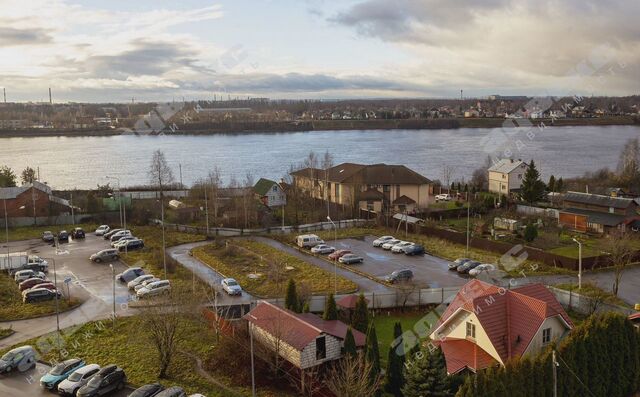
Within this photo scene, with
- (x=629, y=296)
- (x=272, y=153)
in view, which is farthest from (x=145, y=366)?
(x=272, y=153)

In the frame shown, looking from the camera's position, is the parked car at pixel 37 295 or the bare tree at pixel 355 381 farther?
the parked car at pixel 37 295

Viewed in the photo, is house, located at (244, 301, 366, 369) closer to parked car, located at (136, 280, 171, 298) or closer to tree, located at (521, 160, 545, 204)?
parked car, located at (136, 280, 171, 298)

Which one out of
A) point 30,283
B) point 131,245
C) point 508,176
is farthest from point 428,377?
point 508,176

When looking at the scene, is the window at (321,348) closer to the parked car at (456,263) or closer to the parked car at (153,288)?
the parked car at (153,288)

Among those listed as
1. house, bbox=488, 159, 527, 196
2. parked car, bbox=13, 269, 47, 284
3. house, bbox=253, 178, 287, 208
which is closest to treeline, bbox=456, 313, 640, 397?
parked car, bbox=13, 269, 47, 284

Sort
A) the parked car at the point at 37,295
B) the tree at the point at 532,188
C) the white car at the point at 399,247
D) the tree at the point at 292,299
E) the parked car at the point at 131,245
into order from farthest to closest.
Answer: the tree at the point at 532,188
the parked car at the point at 131,245
the white car at the point at 399,247
the parked car at the point at 37,295
the tree at the point at 292,299

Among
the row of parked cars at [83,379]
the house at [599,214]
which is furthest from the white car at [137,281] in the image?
the house at [599,214]

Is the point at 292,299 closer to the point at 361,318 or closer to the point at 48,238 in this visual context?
the point at 361,318
